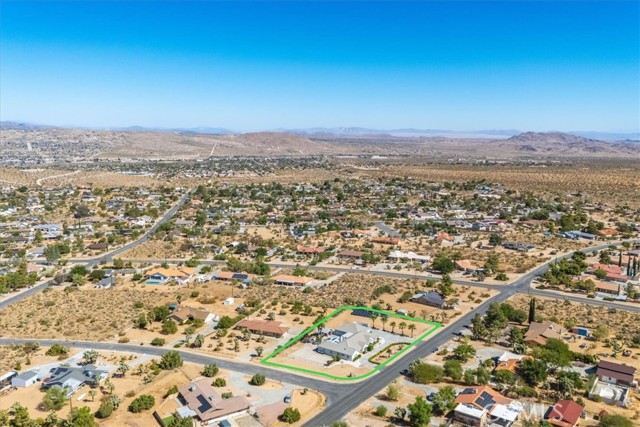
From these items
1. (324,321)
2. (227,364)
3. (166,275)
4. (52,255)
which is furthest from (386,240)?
(52,255)

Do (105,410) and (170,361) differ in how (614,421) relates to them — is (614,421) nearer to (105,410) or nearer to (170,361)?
(170,361)

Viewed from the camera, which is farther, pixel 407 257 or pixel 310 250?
pixel 310 250

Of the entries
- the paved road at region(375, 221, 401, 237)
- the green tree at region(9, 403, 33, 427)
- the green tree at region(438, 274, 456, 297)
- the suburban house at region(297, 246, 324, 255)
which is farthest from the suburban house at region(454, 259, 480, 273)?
the green tree at region(9, 403, 33, 427)

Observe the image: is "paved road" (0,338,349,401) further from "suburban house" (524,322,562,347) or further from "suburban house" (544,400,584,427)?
"suburban house" (524,322,562,347)

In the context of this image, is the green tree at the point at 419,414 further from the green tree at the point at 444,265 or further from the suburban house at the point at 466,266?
the suburban house at the point at 466,266

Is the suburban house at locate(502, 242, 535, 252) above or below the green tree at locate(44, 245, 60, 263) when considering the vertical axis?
above

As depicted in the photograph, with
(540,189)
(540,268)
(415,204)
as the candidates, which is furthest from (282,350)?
(540,189)
